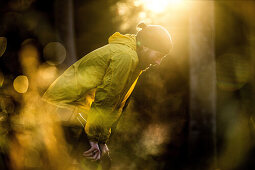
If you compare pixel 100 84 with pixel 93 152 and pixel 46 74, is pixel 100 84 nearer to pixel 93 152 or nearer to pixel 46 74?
pixel 93 152

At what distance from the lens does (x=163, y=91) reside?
6820 millimetres

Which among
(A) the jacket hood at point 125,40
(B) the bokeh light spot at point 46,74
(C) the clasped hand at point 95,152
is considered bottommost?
(B) the bokeh light spot at point 46,74

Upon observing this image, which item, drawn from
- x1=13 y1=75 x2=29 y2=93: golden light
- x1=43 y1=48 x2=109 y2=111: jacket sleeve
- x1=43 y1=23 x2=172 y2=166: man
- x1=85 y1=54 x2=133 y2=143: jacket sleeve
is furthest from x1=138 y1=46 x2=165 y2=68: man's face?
x1=13 y1=75 x2=29 y2=93: golden light

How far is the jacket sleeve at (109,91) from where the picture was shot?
2453 mm

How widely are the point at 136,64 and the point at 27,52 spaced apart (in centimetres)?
495

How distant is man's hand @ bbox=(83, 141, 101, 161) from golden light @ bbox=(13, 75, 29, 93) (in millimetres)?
3866

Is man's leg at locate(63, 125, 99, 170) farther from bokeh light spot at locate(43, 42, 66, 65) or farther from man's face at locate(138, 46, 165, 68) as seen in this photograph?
bokeh light spot at locate(43, 42, 66, 65)

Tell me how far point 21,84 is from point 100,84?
4.25m

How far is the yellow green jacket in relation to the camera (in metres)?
2.47

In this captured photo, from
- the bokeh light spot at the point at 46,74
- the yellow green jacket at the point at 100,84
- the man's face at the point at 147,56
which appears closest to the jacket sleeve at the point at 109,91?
the yellow green jacket at the point at 100,84

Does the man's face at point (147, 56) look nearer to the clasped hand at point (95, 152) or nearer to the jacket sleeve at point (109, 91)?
the jacket sleeve at point (109, 91)

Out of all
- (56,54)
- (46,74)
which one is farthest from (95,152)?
(46,74)

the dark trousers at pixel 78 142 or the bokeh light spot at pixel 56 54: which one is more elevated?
the bokeh light spot at pixel 56 54

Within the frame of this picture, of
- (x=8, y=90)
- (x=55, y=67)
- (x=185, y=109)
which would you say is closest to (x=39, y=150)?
(x=55, y=67)
